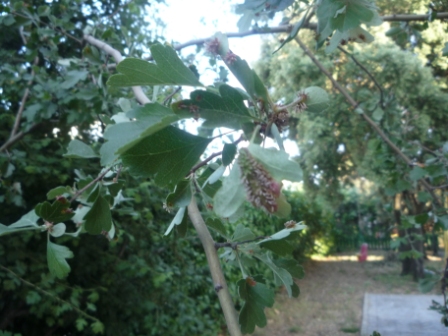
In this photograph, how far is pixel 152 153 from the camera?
0.59 meters

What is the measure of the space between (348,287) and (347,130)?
2.56 meters

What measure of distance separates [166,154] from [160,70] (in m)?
0.11

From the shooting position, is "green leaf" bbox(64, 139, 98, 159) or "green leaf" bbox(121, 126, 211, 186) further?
"green leaf" bbox(64, 139, 98, 159)

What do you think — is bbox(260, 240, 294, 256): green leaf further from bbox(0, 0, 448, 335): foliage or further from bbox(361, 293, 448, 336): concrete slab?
bbox(361, 293, 448, 336): concrete slab

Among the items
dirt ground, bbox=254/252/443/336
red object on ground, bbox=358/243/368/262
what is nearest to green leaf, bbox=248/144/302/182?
dirt ground, bbox=254/252/443/336

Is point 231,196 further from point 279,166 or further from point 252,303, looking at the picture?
point 252,303

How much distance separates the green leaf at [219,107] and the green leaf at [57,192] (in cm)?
64

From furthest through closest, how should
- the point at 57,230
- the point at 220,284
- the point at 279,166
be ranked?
the point at 57,230 → the point at 220,284 → the point at 279,166

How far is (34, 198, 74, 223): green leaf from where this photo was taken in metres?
0.92

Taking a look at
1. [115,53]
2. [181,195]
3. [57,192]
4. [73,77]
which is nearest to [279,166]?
[181,195]

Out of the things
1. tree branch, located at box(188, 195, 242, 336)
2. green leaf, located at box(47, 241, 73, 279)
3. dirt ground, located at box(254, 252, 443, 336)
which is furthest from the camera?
dirt ground, located at box(254, 252, 443, 336)

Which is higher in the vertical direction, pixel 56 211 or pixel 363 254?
pixel 363 254

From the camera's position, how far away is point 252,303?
808 mm

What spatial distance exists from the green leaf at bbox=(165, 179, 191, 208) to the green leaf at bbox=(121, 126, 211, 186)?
0.35 feet
